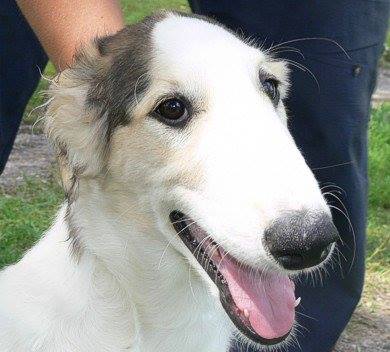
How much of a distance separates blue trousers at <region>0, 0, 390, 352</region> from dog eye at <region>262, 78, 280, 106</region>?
693 millimetres

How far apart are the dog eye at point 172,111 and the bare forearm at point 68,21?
17.4 inches

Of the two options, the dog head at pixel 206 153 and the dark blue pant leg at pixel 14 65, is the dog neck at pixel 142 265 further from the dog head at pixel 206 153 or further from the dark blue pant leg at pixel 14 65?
the dark blue pant leg at pixel 14 65

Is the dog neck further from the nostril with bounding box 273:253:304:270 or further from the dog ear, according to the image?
the nostril with bounding box 273:253:304:270

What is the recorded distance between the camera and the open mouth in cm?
273

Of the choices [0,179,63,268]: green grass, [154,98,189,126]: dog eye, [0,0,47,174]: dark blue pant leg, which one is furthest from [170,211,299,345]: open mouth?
[0,179,63,268]: green grass

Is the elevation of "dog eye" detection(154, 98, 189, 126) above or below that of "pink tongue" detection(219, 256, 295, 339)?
above

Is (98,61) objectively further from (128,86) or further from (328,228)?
(328,228)

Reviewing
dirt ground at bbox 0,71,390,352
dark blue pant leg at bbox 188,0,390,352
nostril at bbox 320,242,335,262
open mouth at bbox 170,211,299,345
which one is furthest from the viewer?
dirt ground at bbox 0,71,390,352

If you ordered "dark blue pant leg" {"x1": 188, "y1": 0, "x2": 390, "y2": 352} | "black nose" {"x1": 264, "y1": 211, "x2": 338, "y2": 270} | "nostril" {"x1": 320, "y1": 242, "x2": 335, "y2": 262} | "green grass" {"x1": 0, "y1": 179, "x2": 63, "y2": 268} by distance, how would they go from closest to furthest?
"black nose" {"x1": 264, "y1": 211, "x2": 338, "y2": 270} → "nostril" {"x1": 320, "y1": 242, "x2": 335, "y2": 262} → "dark blue pant leg" {"x1": 188, "y1": 0, "x2": 390, "y2": 352} → "green grass" {"x1": 0, "y1": 179, "x2": 63, "y2": 268}

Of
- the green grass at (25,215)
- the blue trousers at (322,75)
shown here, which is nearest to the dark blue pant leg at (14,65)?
the blue trousers at (322,75)

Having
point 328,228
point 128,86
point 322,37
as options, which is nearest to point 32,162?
point 322,37

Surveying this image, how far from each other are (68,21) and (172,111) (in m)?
0.52

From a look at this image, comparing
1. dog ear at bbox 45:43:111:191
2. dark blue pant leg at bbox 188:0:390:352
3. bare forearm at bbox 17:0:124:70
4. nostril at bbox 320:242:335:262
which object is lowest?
dark blue pant leg at bbox 188:0:390:352

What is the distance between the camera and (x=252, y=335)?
2.73 meters
